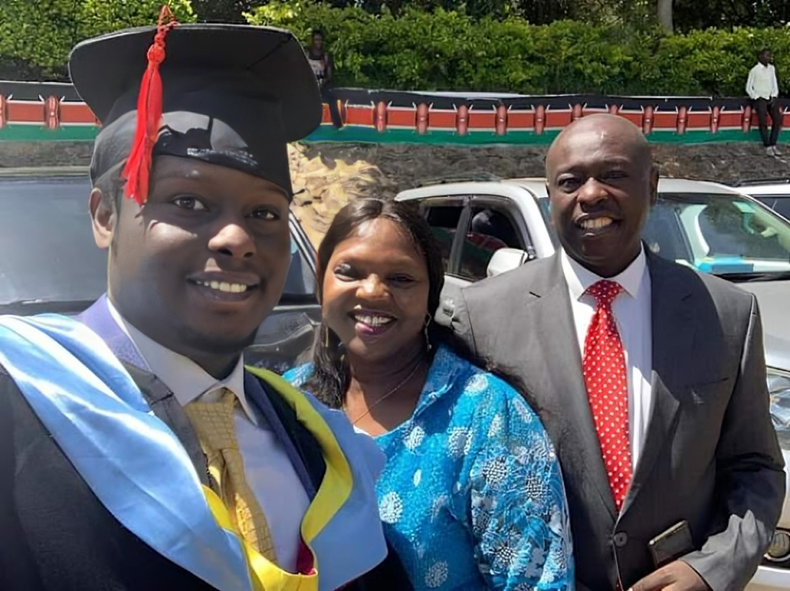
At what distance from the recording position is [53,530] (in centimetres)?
105

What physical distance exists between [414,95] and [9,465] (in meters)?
11.3

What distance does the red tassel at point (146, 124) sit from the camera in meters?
1.21

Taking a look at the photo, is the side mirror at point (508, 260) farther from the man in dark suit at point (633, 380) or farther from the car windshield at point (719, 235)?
the man in dark suit at point (633, 380)

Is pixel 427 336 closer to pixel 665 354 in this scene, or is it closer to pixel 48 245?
pixel 665 354

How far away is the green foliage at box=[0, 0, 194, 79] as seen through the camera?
1173cm

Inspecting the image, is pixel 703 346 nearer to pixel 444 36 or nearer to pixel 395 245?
pixel 395 245

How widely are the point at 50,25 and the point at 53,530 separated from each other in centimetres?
1223

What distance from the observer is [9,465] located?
1062 millimetres

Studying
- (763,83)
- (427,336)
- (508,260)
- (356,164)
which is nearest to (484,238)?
(508,260)

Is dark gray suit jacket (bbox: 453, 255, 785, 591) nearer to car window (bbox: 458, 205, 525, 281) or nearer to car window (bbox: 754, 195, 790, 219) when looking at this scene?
car window (bbox: 458, 205, 525, 281)

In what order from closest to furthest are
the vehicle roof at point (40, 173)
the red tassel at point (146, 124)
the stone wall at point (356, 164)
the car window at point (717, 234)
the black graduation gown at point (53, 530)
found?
1. the black graduation gown at point (53, 530)
2. the red tassel at point (146, 124)
3. the vehicle roof at point (40, 173)
4. the car window at point (717, 234)
5. the stone wall at point (356, 164)

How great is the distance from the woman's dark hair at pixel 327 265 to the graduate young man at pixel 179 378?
23.7 inches

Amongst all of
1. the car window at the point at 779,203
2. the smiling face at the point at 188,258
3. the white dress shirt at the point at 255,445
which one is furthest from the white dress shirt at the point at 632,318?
the car window at the point at 779,203

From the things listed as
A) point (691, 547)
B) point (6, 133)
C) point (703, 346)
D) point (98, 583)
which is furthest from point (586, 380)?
point (6, 133)
